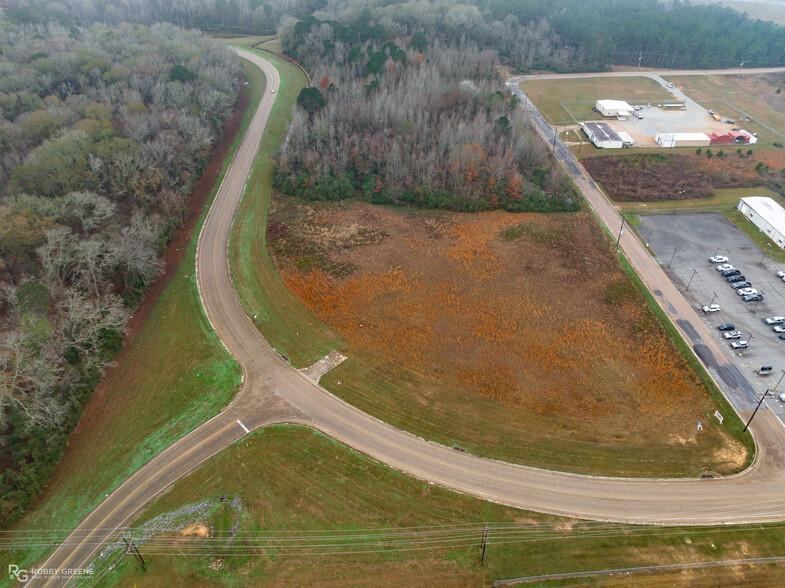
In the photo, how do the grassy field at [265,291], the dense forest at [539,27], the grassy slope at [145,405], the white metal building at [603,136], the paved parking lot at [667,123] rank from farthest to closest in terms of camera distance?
the dense forest at [539,27] < the paved parking lot at [667,123] < the white metal building at [603,136] < the grassy field at [265,291] < the grassy slope at [145,405]

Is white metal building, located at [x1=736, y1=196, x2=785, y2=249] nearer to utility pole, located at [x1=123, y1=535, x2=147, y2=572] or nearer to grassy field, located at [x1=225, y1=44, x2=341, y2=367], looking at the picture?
grassy field, located at [x1=225, y1=44, x2=341, y2=367]

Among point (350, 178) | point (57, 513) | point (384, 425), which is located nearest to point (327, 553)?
point (384, 425)

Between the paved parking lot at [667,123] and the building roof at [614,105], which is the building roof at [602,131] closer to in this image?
the paved parking lot at [667,123]

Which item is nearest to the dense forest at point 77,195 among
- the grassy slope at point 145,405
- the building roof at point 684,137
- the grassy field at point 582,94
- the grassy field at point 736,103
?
the grassy slope at point 145,405

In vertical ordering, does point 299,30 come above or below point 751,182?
above

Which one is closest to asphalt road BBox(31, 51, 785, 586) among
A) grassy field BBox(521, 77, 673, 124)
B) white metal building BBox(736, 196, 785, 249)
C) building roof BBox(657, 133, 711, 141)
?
white metal building BBox(736, 196, 785, 249)

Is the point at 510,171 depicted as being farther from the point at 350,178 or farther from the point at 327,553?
the point at 327,553
